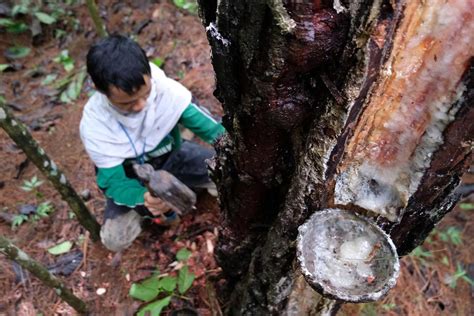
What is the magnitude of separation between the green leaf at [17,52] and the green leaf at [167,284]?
3.92m

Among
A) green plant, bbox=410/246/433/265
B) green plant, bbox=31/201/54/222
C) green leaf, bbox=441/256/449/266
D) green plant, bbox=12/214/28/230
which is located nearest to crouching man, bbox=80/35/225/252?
green plant, bbox=31/201/54/222

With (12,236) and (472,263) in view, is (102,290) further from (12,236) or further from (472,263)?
(472,263)

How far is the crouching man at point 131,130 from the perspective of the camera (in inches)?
95.7

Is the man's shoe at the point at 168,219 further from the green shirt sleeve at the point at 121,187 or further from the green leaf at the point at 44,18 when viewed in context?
the green leaf at the point at 44,18


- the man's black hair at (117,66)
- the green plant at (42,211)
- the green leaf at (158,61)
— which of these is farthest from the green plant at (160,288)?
the green leaf at (158,61)

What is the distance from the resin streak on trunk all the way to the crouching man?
4.77ft

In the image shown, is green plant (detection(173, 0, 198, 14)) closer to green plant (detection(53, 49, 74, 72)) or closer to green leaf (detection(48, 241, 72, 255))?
green plant (detection(53, 49, 74, 72))

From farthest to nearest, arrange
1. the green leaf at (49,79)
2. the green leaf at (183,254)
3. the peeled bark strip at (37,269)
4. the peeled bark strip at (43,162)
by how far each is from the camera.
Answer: the green leaf at (49,79) < the green leaf at (183,254) < the peeled bark strip at (43,162) < the peeled bark strip at (37,269)

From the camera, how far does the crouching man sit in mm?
2432

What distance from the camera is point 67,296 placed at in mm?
2486

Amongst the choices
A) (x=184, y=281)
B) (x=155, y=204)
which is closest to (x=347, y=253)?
(x=184, y=281)

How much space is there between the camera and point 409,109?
1.33 m

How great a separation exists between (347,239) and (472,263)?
2.12 m

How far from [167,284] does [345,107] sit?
68.2 inches
